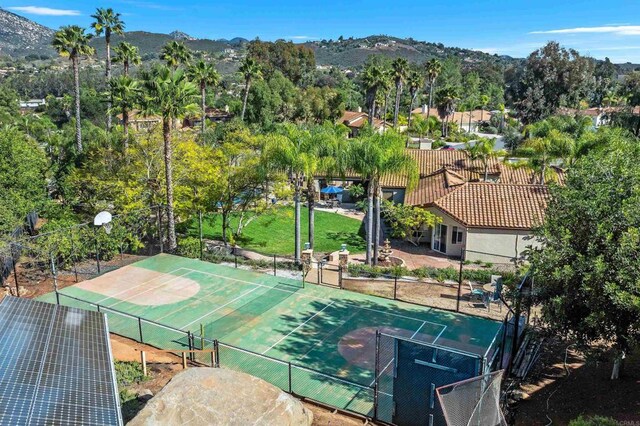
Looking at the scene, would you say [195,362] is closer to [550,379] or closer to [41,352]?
[41,352]

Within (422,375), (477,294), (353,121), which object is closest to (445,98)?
(353,121)

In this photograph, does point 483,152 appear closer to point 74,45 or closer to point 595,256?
point 595,256

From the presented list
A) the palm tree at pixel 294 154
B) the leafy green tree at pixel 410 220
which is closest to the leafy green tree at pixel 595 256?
the palm tree at pixel 294 154

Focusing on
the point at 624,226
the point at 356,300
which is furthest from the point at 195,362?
the point at 624,226

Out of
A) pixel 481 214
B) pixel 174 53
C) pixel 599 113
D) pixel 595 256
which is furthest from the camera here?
pixel 599 113

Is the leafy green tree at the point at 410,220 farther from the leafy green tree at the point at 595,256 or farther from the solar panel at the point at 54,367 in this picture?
the solar panel at the point at 54,367

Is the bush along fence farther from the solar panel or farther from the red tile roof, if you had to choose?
the red tile roof
